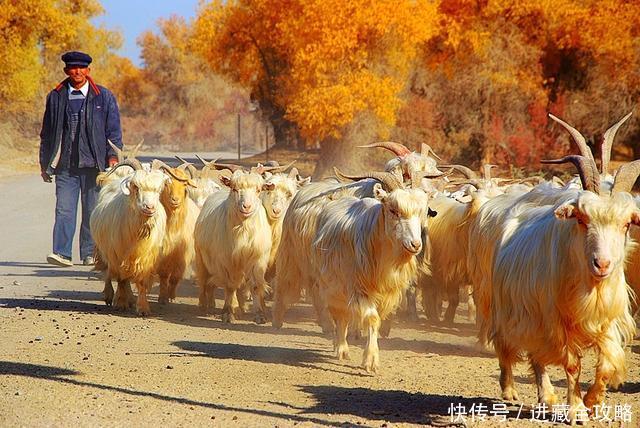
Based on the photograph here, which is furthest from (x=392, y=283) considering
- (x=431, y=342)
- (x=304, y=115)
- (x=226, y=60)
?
(x=226, y=60)

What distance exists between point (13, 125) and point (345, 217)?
3861 centimetres

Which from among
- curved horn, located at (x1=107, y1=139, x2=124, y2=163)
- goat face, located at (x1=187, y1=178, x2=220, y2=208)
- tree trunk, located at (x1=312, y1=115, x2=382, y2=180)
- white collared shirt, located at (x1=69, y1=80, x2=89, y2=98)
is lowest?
goat face, located at (x1=187, y1=178, x2=220, y2=208)

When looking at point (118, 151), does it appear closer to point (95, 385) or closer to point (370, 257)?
point (370, 257)

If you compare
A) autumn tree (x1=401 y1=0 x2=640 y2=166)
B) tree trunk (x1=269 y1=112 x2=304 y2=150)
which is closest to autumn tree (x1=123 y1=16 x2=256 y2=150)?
tree trunk (x1=269 y1=112 x2=304 y2=150)

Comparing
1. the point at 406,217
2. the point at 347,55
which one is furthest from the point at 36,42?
the point at 406,217

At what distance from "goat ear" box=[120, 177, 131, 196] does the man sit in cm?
186

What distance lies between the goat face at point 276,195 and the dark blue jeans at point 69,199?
2.83 metres

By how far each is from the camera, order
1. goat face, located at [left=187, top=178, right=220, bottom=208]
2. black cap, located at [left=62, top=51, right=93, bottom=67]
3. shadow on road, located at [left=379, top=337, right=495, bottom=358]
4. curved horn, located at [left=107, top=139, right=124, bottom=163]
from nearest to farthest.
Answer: shadow on road, located at [left=379, top=337, right=495, bottom=358] → curved horn, located at [left=107, top=139, right=124, bottom=163] → black cap, located at [left=62, top=51, right=93, bottom=67] → goat face, located at [left=187, top=178, right=220, bottom=208]

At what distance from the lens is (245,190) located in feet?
33.0

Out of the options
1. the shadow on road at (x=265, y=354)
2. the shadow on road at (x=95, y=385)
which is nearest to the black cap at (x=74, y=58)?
the shadow on road at (x=265, y=354)

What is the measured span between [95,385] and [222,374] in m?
0.99

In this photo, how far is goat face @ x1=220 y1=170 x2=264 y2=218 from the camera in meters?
9.98

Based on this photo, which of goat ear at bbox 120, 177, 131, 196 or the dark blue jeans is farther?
the dark blue jeans

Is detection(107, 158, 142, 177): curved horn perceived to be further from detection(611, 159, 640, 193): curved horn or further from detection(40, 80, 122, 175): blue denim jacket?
detection(611, 159, 640, 193): curved horn
